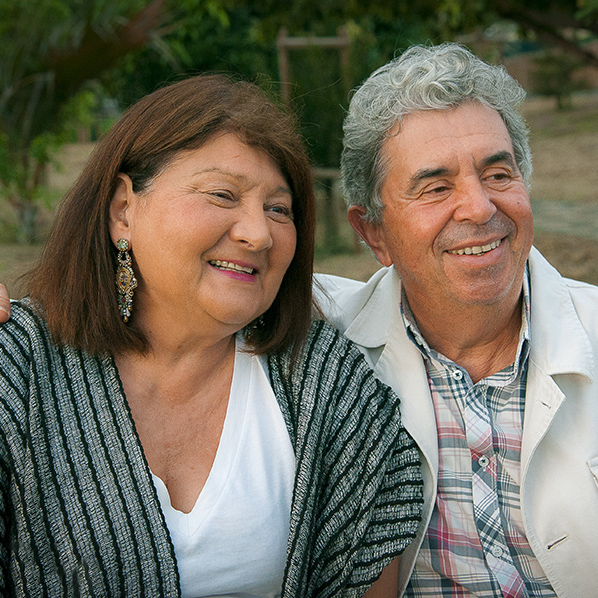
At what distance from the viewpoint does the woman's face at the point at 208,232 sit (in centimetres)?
185

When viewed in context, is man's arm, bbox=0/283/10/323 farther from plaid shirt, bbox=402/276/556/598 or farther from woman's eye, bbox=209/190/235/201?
plaid shirt, bbox=402/276/556/598

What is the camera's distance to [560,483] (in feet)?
6.50

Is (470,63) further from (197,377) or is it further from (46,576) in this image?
(46,576)

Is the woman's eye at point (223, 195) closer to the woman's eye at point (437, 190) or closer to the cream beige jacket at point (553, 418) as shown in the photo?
the woman's eye at point (437, 190)

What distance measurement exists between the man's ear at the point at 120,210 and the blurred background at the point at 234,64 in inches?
161

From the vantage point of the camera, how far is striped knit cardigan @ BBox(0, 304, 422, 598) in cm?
175

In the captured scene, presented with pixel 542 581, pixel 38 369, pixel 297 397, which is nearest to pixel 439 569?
pixel 542 581

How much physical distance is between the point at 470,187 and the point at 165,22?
319 inches

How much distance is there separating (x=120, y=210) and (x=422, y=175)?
2.99 feet

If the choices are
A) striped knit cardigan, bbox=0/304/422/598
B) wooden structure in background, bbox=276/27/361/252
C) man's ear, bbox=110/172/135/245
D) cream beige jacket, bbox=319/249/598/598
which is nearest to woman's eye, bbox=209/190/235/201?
man's ear, bbox=110/172/135/245

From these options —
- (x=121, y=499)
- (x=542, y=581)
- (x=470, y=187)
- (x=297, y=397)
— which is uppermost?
(x=470, y=187)

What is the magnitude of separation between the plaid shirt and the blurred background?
395 cm

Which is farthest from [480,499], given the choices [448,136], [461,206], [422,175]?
[448,136]

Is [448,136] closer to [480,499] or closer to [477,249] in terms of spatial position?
[477,249]
